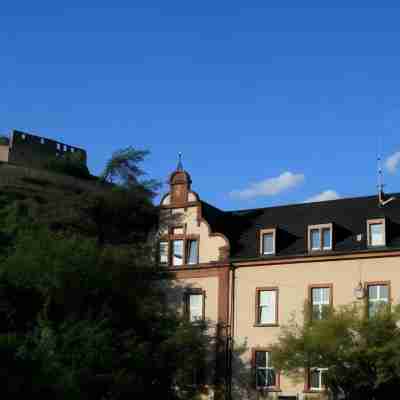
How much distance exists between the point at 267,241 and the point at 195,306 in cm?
542

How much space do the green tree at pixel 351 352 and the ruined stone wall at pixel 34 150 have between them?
143 feet

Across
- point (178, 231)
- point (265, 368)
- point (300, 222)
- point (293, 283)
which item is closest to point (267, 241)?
point (300, 222)

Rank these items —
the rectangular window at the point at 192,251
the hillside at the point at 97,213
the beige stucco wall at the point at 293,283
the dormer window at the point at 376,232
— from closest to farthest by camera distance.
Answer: the beige stucco wall at the point at 293,283 → the dormer window at the point at 376,232 → the rectangular window at the point at 192,251 → the hillside at the point at 97,213

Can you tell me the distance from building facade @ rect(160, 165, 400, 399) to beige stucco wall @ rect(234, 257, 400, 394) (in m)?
0.05

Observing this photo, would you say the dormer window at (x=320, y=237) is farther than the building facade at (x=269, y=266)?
Yes

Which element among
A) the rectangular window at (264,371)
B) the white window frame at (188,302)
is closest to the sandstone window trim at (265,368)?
the rectangular window at (264,371)

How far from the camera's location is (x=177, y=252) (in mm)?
50500

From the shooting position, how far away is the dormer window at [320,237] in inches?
1797

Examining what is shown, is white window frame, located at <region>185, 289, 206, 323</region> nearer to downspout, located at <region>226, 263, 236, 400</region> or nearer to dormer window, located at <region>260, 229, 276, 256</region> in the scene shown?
downspout, located at <region>226, 263, 236, 400</region>

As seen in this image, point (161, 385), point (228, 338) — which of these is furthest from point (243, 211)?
point (161, 385)

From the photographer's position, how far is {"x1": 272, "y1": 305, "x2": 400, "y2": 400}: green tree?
124 ft

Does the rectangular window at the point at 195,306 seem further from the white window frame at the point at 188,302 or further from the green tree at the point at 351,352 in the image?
the green tree at the point at 351,352

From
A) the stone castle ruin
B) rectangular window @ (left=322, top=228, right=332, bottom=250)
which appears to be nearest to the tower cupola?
rectangular window @ (left=322, top=228, right=332, bottom=250)

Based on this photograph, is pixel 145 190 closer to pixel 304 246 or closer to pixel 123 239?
pixel 123 239
